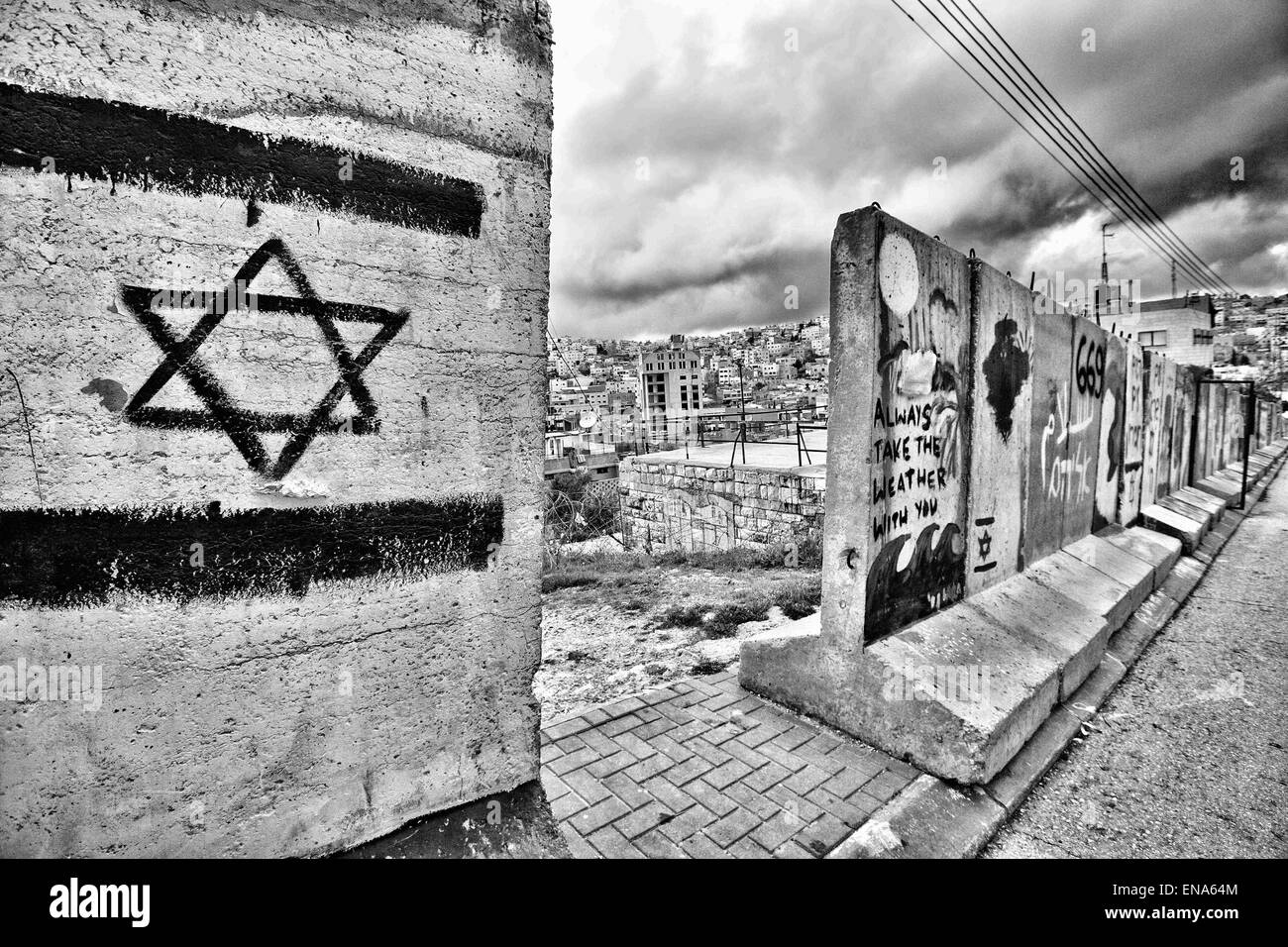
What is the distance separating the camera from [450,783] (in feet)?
6.57

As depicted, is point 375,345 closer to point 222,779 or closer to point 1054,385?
point 222,779

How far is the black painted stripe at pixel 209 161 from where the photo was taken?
54.7 inches

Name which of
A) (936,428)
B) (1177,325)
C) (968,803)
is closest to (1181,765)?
(968,803)

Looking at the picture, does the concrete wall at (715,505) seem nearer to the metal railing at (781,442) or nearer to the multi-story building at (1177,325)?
the metal railing at (781,442)

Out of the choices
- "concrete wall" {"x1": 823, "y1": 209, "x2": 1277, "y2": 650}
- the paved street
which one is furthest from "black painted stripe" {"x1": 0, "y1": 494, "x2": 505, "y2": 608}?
the paved street

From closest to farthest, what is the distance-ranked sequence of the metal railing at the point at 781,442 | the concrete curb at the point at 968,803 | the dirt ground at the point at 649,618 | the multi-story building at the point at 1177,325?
the concrete curb at the point at 968,803 < the dirt ground at the point at 649,618 < the metal railing at the point at 781,442 < the multi-story building at the point at 1177,325

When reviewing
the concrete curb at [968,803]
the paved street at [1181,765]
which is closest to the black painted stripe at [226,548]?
the concrete curb at [968,803]

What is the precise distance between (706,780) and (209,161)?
308 centimetres

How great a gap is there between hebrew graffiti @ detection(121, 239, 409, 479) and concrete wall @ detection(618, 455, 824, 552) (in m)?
7.71

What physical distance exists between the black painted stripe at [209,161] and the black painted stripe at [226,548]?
85 centimetres

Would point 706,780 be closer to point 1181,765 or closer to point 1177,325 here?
point 1181,765

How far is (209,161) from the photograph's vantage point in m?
1.57

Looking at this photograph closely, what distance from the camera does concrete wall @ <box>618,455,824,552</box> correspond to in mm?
10023

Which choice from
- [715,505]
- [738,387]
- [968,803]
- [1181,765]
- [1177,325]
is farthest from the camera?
[738,387]
